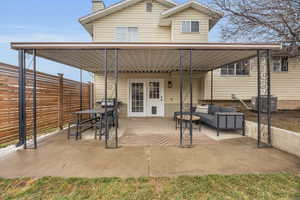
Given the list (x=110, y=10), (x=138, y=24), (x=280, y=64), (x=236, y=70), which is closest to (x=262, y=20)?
(x=236, y=70)

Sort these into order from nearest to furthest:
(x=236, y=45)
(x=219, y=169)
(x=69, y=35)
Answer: (x=219, y=169) → (x=236, y=45) → (x=69, y=35)

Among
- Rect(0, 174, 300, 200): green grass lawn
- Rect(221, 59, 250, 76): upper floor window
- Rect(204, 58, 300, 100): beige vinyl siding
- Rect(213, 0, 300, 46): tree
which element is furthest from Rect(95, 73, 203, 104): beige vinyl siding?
Rect(0, 174, 300, 200): green grass lawn

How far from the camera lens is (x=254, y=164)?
301 cm

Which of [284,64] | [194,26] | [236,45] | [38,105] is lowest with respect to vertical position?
[38,105]

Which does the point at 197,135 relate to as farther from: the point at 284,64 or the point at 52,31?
the point at 52,31

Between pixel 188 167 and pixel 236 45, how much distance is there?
3.23 m

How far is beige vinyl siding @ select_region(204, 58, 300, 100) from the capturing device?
8898 mm

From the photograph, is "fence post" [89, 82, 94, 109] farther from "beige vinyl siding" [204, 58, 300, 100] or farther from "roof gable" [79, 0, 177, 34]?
"beige vinyl siding" [204, 58, 300, 100]

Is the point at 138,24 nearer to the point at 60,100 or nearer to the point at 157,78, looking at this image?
the point at 157,78

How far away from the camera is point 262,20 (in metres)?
6.22

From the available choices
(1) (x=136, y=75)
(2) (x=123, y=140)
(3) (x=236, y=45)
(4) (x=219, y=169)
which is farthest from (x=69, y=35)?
(4) (x=219, y=169)

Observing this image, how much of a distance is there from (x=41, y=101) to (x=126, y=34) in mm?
6077

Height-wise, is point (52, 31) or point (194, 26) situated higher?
point (52, 31)

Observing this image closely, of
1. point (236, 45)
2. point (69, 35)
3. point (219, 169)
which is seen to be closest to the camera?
point (219, 169)
